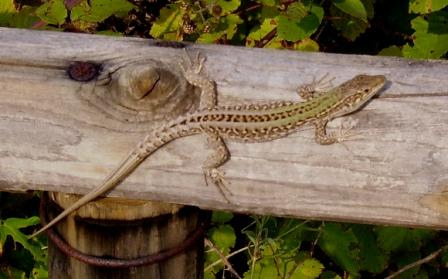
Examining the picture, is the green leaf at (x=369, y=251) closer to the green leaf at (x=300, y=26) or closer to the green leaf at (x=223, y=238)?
the green leaf at (x=223, y=238)

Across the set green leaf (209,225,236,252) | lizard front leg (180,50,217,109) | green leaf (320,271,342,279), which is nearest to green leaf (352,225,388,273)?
green leaf (320,271,342,279)

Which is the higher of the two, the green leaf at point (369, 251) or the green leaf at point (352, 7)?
the green leaf at point (352, 7)

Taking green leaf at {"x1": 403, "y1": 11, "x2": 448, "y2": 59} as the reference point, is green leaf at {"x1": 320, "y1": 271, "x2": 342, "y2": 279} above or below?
below

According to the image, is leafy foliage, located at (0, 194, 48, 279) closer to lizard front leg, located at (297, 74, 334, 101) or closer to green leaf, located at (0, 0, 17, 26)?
green leaf, located at (0, 0, 17, 26)

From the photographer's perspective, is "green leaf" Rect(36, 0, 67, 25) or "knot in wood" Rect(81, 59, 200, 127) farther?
"green leaf" Rect(36, 0, 67, 25)

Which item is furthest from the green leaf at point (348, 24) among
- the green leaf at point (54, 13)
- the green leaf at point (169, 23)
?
the green leaf at point (54, 13)
